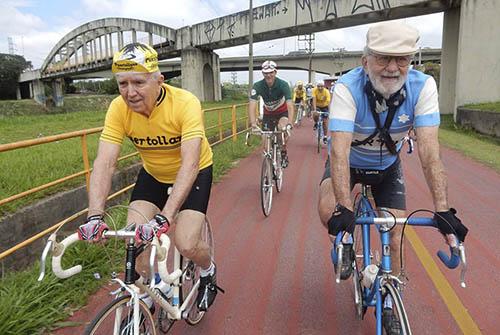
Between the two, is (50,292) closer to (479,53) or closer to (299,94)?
(299,94)

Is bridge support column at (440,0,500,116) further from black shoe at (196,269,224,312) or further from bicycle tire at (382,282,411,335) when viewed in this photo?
bicycle tire at (382,282,411,335)

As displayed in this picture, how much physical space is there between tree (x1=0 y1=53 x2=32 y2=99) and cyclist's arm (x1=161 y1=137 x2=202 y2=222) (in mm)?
89576

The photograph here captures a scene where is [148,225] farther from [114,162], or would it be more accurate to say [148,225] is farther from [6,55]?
[6,55]

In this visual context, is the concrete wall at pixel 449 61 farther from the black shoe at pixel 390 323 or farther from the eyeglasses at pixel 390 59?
the black shoe at pixel 390 323

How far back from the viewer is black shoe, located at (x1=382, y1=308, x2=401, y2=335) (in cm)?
221

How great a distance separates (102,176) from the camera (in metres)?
2.77

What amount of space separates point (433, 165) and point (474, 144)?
12833mm

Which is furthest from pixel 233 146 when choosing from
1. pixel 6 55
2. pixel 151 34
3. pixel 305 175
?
pixel 6 55

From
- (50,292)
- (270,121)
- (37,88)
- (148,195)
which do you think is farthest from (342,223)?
(37,88)

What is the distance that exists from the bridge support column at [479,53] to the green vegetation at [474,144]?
6.65 ft

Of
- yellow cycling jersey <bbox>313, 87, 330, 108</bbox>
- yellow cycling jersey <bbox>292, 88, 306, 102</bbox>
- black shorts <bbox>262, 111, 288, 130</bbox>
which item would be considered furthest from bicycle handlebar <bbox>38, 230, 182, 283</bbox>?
yellow cycling jersey <bbox>292, 88, 306, 102</bbox>

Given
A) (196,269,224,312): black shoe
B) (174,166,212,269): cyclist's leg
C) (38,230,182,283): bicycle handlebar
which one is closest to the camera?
(38,230,182,283): bicycle handlebar

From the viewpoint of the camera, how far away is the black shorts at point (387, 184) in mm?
3156

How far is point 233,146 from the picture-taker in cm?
1255
